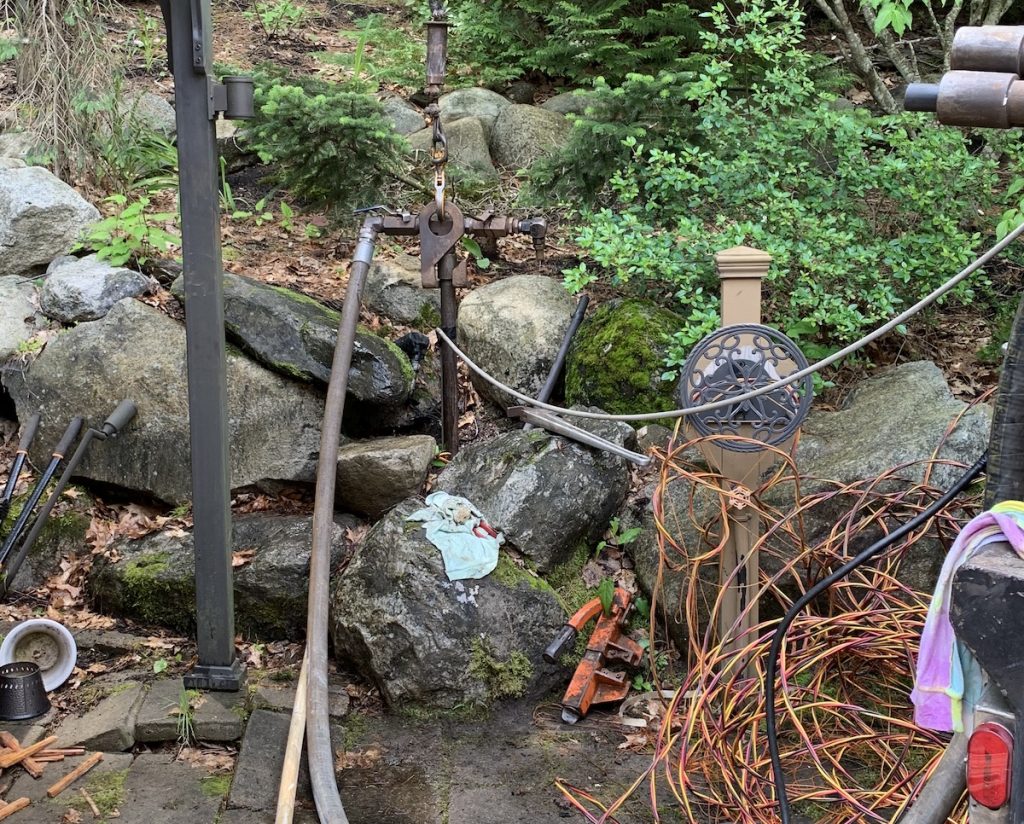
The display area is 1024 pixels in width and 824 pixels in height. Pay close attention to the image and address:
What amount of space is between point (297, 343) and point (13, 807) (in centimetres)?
263

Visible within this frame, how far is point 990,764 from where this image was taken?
4.48 ft

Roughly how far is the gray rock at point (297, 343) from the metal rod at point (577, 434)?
31.7 inches

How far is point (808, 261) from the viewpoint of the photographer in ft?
16.7

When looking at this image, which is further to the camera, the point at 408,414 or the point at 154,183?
the point at 154,183

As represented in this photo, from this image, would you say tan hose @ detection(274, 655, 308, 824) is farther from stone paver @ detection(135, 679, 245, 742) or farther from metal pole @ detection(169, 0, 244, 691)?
metal pole @ detection(169, 0, 244, 691)

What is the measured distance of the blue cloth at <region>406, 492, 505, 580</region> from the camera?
4355 mm

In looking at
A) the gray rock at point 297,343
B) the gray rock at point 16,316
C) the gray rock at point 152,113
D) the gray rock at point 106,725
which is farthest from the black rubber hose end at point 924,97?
the gray rock at point 152,113

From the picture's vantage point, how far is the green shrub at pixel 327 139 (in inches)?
233

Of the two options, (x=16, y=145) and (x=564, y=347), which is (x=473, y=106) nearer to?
(x=16, y=145)

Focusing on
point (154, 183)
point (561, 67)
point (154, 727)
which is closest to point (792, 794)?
point (154, 727)

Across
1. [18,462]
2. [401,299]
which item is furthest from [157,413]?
[401,299]

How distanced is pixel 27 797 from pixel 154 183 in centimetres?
466

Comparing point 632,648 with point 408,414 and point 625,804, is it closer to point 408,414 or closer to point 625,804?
point 625,804

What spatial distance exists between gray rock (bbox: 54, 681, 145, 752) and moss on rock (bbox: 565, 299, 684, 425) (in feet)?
8.79
